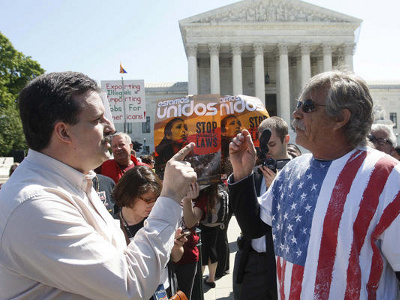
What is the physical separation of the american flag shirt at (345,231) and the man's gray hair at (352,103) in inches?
3.8

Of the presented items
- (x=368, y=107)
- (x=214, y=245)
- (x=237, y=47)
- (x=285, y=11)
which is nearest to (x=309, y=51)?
(x=285, y=11)

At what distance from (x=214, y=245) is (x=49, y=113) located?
14.7 feet

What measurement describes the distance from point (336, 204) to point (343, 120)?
1.53ft

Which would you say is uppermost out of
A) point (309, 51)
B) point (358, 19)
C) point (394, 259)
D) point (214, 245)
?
point (358, 19)

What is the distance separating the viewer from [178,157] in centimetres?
180

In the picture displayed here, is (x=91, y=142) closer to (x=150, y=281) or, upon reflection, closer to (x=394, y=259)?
(x=150, y=281)

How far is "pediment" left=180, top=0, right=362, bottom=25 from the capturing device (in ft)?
140

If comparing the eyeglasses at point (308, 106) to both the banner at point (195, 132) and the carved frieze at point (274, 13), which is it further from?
the carved frieze at point (274, 13)

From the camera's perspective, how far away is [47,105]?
1.51 metres

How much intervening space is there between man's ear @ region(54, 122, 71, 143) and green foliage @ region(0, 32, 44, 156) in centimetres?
3080

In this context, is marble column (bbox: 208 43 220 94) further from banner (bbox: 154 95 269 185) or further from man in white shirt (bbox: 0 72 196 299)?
man in white shirt (bbox: 0 72 196 299)

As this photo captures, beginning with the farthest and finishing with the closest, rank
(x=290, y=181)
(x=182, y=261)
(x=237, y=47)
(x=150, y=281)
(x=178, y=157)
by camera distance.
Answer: (x=237, y=47) → (x=182, y=261) → (x=290, y=181) → (x=178, y=157) → (x=150, y=281)

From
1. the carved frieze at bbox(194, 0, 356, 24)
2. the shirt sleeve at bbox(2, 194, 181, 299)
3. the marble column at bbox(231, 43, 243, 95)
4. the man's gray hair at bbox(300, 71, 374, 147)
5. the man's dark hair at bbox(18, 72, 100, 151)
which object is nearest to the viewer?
the shirt sleeve at bbox(2, 194, 181, 299)

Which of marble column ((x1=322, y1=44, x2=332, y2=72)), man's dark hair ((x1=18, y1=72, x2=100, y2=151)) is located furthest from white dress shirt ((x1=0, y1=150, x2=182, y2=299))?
marble column ((x1=322, y1=44, x2=332, y2=72))
